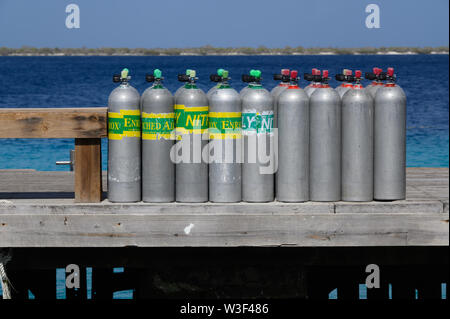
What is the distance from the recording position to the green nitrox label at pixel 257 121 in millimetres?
5078

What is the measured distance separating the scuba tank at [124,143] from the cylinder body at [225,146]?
0.47 m

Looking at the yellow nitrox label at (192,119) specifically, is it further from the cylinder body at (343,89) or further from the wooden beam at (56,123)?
the cylinder body at (343,89)

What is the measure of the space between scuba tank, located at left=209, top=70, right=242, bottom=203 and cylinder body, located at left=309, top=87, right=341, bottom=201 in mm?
465

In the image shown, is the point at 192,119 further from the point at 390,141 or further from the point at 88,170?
the point at 390,141

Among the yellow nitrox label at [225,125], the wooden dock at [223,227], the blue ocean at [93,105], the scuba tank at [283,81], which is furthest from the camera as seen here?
the blue ocean at [93,105]

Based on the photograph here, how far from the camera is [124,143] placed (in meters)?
5.14

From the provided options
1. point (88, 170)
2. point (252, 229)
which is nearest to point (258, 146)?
point (252, 229)

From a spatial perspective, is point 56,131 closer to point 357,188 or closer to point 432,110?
point 357,188

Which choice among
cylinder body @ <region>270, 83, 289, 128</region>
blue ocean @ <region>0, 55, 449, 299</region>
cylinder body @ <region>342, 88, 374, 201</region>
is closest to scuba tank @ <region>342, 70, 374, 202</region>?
cylinder body @ <region>342, 88, 374, 201</region>

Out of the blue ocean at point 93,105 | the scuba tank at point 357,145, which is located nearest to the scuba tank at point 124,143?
the scuba tank at point 357,145

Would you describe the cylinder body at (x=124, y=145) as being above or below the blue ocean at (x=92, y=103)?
above

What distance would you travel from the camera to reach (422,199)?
5.30 metres

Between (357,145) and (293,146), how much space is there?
41 cm
